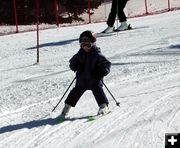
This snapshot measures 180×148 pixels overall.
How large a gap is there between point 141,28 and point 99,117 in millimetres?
10714

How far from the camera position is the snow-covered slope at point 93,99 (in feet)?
18.8

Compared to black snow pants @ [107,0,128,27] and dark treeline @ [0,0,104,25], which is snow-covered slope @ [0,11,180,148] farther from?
dark treeline @ [0,0,104,25]

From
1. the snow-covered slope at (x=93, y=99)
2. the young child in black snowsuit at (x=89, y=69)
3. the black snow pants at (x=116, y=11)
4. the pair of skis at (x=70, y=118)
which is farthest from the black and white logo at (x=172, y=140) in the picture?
the black snow pants at (x=116, y=11)

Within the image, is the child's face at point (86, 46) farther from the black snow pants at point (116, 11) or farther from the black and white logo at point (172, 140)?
the black snow pants at point (116, 11)

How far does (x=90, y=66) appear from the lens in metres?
6.57

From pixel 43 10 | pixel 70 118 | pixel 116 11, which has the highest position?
pixel 43 10

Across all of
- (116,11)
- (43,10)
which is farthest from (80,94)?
(43,10)

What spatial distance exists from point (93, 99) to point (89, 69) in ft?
3.40

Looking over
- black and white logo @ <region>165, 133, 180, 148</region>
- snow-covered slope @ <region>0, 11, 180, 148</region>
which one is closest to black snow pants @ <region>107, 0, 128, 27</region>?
snow-covered slope @ <region>0, 11, 180, 148</region>

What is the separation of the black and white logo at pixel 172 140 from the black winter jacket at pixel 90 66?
1341 millimetres

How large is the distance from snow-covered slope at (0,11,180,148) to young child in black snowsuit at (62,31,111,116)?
0.19 m

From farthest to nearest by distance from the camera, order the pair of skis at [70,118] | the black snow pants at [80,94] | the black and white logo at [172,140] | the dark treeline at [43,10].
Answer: the dark treeline at [43,10] → the black snow pants at [80,94] → the pair of skis at [70,118] → the black and white logo at [172,140]

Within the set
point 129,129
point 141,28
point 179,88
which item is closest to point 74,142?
point 129,129

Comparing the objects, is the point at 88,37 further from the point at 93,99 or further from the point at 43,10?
the point at 43,10
